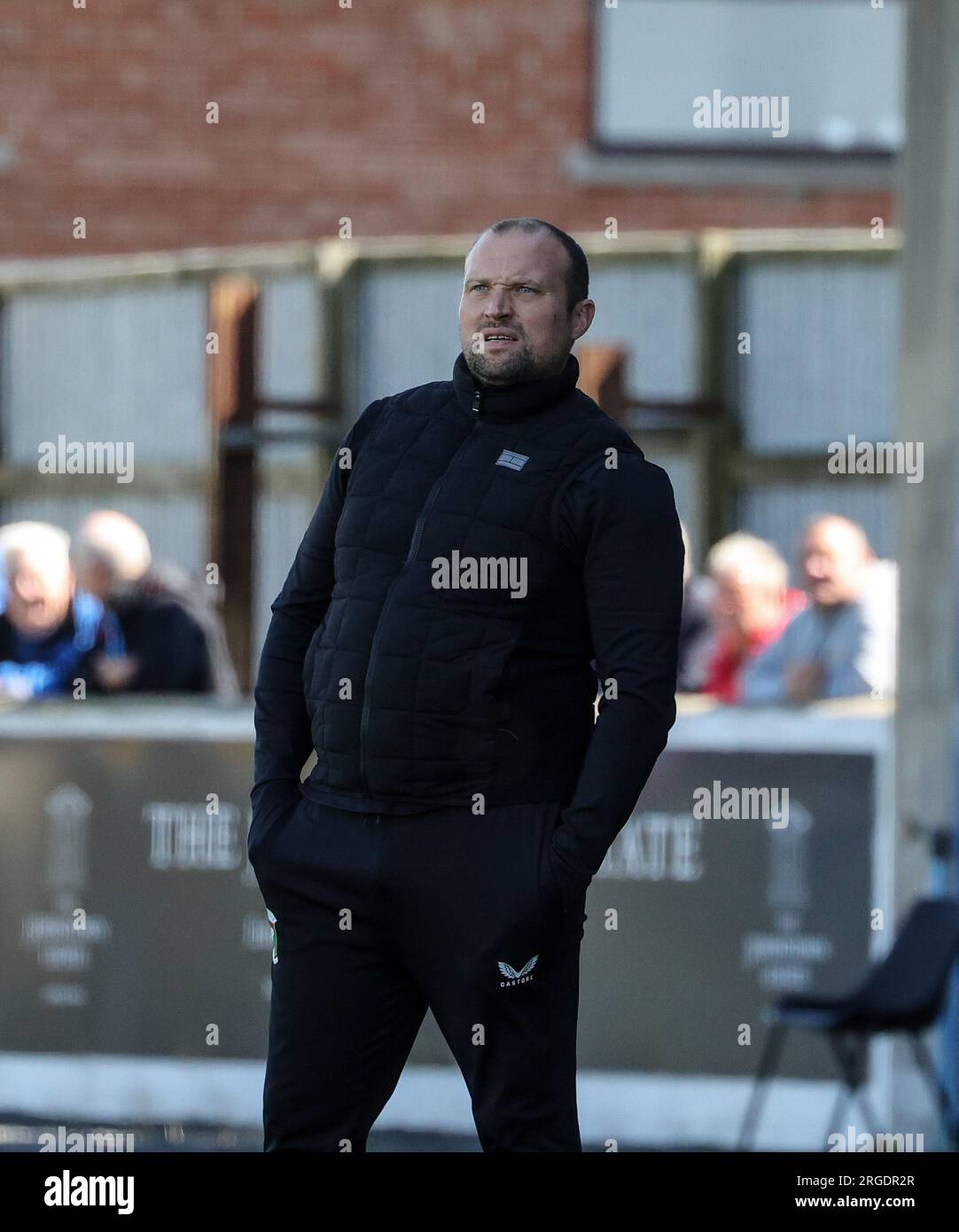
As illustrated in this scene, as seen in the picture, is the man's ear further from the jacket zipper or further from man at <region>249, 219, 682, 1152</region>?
the jacket zipper

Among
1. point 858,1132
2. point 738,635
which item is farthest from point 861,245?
point 858,1132

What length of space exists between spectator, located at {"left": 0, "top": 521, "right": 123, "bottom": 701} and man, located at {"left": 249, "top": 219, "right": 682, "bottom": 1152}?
3.93 metres

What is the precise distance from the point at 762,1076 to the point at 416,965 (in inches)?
125

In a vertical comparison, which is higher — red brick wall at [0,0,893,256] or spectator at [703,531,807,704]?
red brick wall at [0,0,893,256]

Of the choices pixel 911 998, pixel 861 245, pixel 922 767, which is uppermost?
pixel 861 245

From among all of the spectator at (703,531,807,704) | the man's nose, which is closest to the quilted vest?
the man's nose

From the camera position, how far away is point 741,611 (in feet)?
23.9

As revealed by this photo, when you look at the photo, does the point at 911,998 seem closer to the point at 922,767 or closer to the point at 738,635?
the point at 922,767

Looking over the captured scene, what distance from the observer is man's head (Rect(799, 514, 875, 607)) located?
23.1 ft
